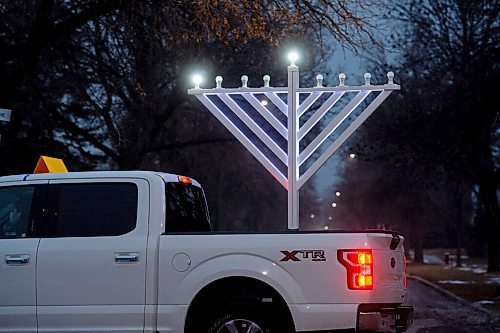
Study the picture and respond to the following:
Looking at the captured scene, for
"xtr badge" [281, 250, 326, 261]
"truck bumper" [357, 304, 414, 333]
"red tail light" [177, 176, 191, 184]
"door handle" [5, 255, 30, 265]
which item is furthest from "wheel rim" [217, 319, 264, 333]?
"door handle" [5, 255, 30, 265]

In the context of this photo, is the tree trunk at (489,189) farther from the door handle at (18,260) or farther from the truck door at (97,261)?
the door handle at (18,260)

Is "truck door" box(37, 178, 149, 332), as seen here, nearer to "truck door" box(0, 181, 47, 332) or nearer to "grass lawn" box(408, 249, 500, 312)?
"truck door" box(0, 181, 47, 332)

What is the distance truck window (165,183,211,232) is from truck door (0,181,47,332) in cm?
122

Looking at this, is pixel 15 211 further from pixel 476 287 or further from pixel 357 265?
pixel 476 287

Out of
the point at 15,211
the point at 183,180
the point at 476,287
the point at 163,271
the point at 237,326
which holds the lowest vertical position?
the point at 476,287

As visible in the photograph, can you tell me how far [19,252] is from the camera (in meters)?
7.09

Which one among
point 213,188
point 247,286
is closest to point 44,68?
point 247,286

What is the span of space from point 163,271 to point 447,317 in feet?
35.4

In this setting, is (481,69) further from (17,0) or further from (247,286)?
(247,286)

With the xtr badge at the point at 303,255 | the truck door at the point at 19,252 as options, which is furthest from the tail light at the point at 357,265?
the truck door at the point at 19,252

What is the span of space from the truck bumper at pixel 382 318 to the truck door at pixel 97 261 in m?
1.92

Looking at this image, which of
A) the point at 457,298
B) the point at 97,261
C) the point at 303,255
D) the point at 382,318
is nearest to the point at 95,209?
the point at 97,261

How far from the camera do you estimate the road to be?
13.7 meters

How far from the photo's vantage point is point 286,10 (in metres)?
11.9
